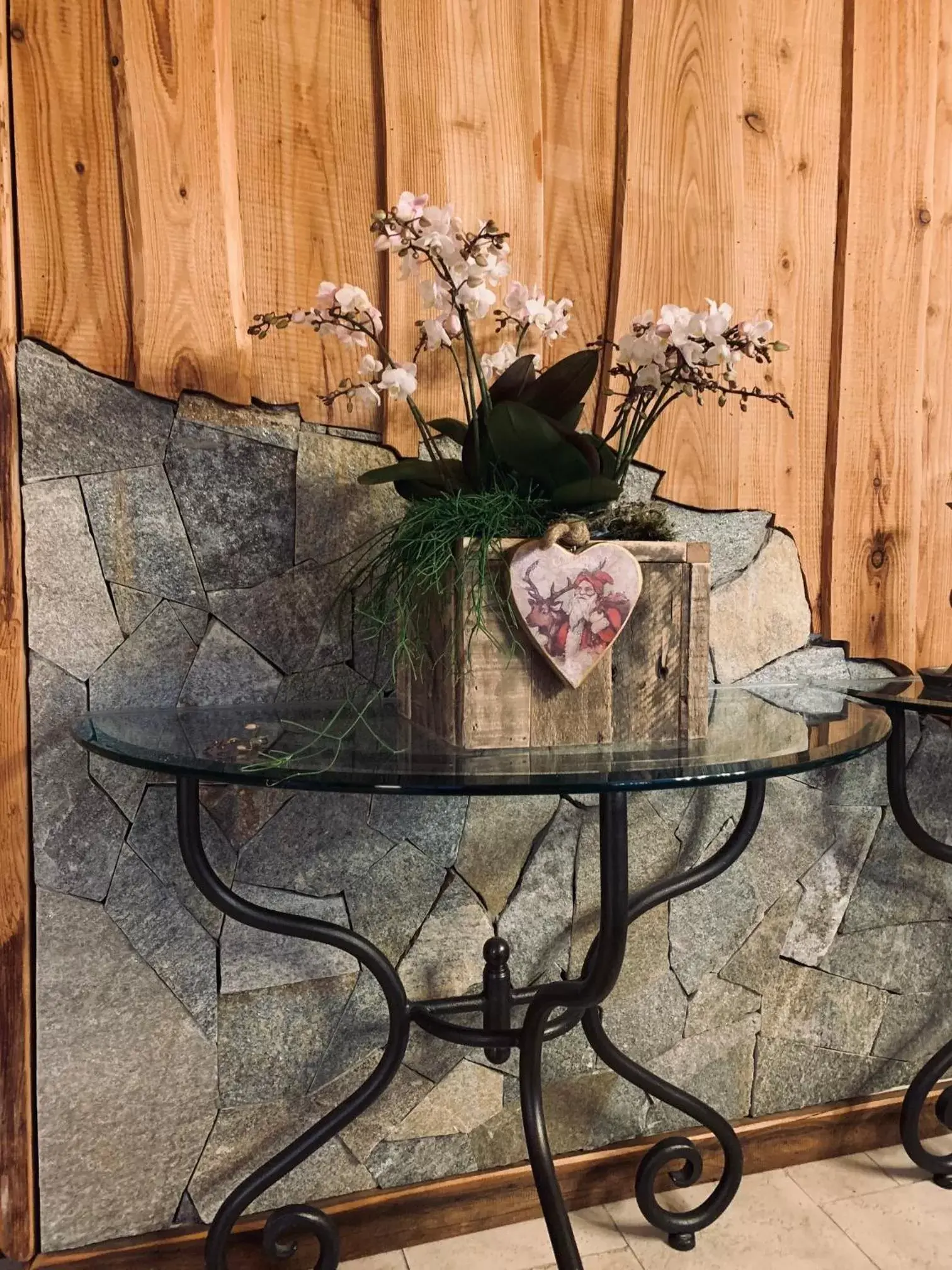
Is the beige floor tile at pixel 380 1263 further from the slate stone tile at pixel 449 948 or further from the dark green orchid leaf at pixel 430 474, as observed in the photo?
the dark green orchid leaf at pixel 430 474

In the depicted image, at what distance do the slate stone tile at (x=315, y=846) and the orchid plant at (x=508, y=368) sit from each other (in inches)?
18.5

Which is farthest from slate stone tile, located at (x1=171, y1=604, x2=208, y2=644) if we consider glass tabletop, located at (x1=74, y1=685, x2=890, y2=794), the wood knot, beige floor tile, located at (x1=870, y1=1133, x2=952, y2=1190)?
beige floor tile, located at (x1=870, y1=1133, x2=952, y2=1190)

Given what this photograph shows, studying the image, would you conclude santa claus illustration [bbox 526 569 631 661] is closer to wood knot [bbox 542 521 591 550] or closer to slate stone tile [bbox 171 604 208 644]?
wood knot [bbox 542 521 591 550]

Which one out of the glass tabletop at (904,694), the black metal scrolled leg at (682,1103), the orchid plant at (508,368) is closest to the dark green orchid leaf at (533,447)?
the orchid plant at (508,368)

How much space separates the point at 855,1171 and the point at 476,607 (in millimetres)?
1252

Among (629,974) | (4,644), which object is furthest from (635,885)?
(4,644)

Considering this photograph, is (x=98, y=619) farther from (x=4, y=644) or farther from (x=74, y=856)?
(x=74, y=856)

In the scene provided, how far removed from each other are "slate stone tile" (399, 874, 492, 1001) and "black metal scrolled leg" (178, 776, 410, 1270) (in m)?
0.14

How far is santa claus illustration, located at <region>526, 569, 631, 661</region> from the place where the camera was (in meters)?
0.94

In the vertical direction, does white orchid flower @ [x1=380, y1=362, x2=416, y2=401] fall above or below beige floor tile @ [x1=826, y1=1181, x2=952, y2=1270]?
above

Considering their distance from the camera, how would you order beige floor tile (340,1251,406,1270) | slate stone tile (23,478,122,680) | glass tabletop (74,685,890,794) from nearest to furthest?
glass tabletop (74,685,890,794) < slate stone tile (23,478,122,680) < beige floor tile (340,1251,406,1270)

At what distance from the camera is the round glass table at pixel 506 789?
84cm

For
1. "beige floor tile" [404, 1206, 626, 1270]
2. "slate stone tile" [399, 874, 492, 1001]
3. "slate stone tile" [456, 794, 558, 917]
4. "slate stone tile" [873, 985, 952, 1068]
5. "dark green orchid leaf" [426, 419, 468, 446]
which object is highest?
"dark green orchid leaf" [426, 419, 468, 446]

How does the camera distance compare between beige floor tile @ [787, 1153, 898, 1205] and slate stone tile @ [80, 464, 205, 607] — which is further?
beige floor tile @ [787, 1153, 898, 1205]
